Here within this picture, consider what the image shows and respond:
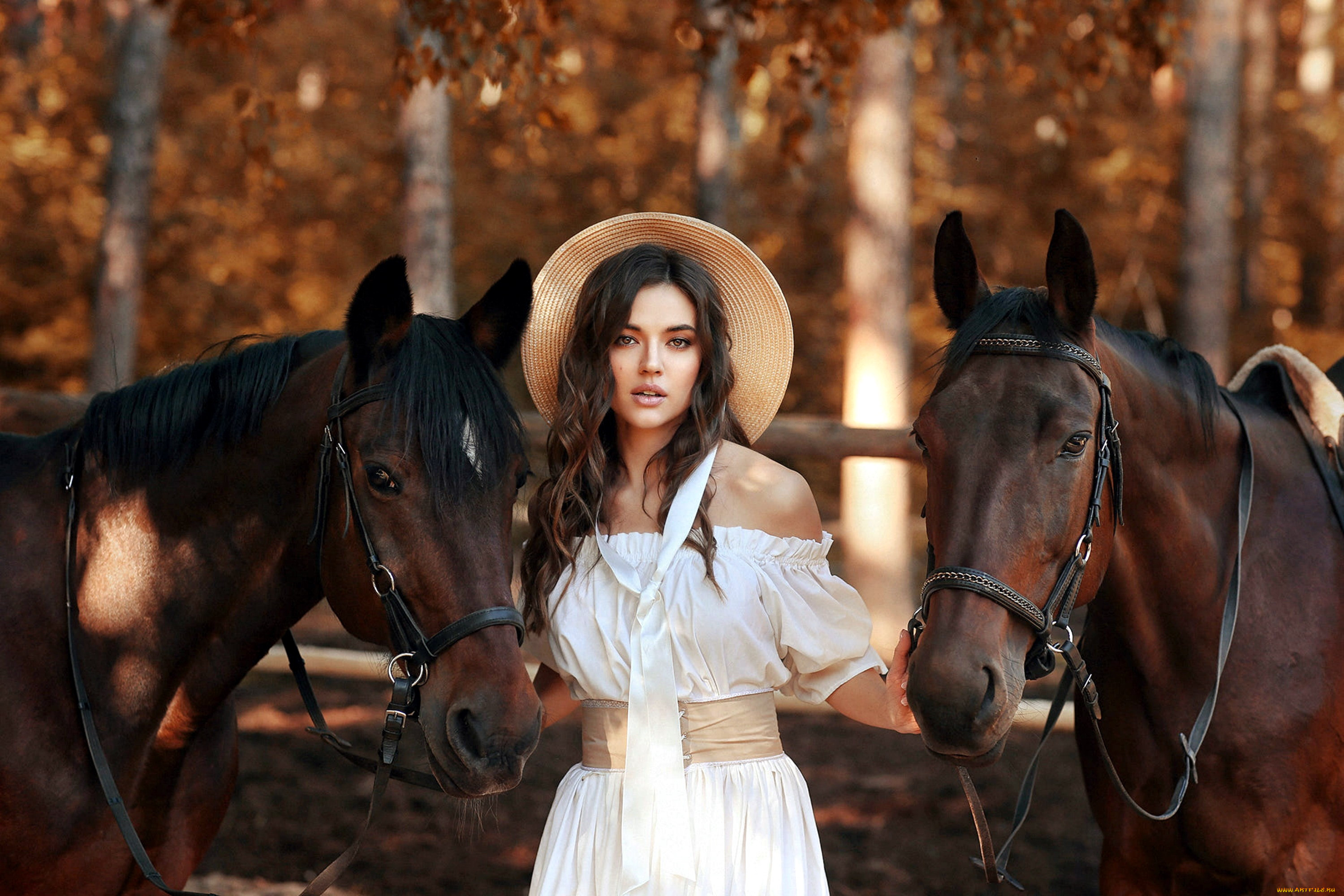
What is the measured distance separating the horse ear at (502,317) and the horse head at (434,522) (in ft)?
0.32

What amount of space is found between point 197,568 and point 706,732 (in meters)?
1.05

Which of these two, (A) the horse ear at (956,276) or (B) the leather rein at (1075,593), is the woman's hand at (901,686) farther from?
(A) the horse ear at (956,276)

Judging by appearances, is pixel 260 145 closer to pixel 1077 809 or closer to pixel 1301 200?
pixel 1077 809

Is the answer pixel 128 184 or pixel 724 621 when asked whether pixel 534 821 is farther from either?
pixel 128 184

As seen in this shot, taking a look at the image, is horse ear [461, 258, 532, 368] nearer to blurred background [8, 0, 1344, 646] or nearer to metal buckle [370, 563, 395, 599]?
metal buckle [370, 563, 395, 599]

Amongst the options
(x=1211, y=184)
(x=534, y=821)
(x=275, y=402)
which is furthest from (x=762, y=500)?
(x=1211, y=184)

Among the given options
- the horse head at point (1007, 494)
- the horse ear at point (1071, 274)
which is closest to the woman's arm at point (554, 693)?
the horse head at point (1007, 494)

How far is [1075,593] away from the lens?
71.6 inches

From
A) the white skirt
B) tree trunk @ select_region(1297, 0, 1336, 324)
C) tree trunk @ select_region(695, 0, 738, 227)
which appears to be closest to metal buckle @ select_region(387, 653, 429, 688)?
the white skirt

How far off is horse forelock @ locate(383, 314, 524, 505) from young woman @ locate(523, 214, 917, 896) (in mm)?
224

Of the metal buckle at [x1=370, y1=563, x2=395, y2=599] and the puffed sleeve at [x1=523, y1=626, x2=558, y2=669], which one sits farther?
the puffed sleeve at [x1=523, y1=626, x2=558, y2=669]

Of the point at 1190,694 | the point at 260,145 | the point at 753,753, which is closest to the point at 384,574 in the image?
the point at 753,753

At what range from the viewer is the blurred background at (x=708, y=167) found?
3662mm

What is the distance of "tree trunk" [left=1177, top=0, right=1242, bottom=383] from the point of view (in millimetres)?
9859
